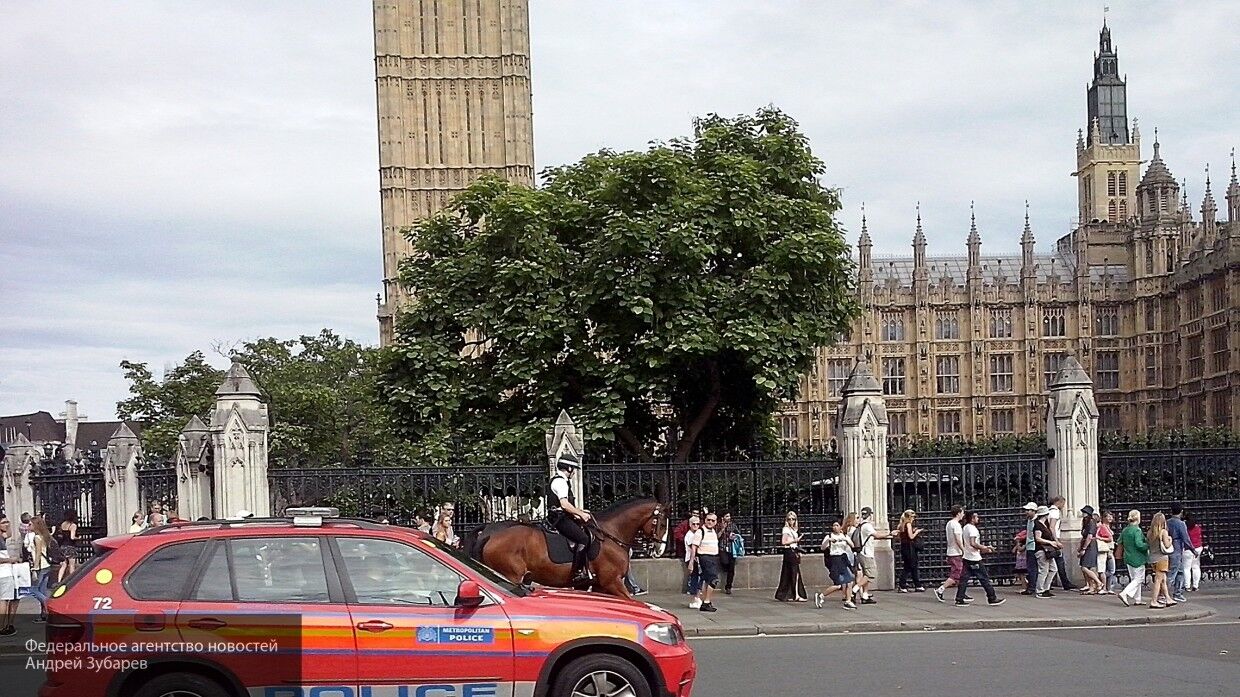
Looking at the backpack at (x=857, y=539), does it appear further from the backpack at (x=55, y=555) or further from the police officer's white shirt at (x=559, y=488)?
the backpack at (x=55, y=555)

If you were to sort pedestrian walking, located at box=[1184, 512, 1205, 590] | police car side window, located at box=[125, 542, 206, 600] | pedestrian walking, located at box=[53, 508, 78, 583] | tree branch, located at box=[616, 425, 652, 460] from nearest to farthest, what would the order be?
police car side window, located at box=[125, 542, 206, 600], pedestrian walking, located at box=[53, 508, 78, 583], pedestrian walking, located at box=[1184, 512, 1205, 590], tree branch, located at box=[616, 425, 652, 460]

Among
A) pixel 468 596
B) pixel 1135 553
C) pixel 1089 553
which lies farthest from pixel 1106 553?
pixel 468 596

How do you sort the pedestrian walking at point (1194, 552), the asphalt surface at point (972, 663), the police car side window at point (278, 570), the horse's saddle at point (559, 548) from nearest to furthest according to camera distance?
the police car side window at point (278, 570)
the asphalt surface at point (972, 663)
the horse's saddle at point (559, 548)
the pedestrian walking at point (1194, 552)

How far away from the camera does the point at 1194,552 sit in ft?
64.9

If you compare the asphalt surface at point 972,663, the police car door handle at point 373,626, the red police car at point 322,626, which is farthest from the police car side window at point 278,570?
the asphalt surface at point 972,663

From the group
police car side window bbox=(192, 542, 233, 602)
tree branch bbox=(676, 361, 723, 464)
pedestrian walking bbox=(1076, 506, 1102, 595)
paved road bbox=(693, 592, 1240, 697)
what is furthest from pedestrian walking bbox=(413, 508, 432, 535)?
pedestrian walking bbox=(1076, 506, 1102, 595)

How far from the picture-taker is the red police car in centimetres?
785

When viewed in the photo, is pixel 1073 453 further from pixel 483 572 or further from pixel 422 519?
pixel 483 572

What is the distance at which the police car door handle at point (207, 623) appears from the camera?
7.92m

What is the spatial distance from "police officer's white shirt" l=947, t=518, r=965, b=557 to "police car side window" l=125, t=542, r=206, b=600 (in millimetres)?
13029

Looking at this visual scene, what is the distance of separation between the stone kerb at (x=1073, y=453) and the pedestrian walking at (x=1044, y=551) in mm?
1579

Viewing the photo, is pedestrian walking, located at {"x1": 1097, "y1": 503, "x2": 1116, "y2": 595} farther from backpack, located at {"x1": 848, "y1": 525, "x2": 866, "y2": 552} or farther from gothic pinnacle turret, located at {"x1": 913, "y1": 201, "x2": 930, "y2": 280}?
gothic pinnacle turret, located at {"x1": 913, "y1": 201, "x2": 930, "y2": 280}

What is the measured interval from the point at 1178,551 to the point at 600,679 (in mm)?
13489

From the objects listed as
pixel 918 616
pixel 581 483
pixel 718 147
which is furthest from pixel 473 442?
pixel 918 616
